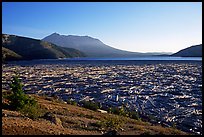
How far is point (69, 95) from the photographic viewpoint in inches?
1056

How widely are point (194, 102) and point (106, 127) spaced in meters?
12.8

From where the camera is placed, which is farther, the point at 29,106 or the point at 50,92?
the point at 50,92

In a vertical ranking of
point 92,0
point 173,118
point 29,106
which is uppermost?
point 92,0

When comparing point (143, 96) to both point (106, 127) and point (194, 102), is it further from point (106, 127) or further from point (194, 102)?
point (106, 127)

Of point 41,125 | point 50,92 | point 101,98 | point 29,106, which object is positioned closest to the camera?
point 41,125

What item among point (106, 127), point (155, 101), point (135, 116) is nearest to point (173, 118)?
point (135, 116)

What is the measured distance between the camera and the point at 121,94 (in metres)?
27.2

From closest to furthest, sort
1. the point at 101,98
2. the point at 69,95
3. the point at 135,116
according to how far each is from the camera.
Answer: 1. the point at 135,116
2. the point at 101,98
3. the point at 69,95

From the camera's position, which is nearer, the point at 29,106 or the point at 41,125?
the point at 41,125

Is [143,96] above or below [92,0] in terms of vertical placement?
below

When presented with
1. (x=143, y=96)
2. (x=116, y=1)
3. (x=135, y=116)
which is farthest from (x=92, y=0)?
(x=143, y=96)

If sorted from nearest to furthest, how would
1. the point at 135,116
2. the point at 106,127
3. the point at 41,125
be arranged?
the point at 41,125 → the point at 106,127 → the point at 135,116

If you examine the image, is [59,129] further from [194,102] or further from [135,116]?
[194,102]

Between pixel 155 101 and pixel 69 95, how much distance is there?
24.6 ft
